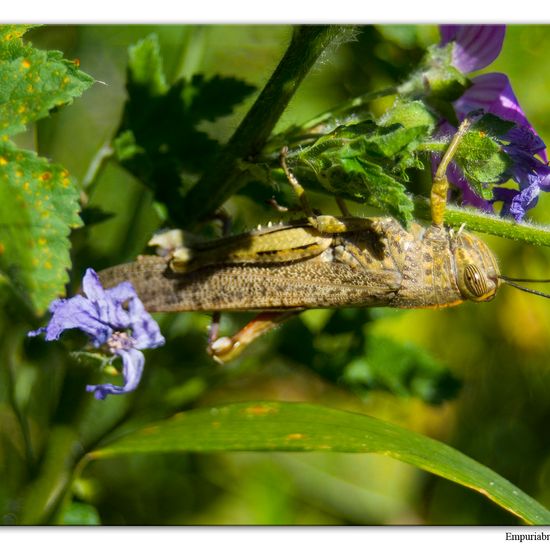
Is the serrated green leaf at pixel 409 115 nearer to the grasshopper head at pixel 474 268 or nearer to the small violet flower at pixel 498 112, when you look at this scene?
the small violet flower at pixel 498 112

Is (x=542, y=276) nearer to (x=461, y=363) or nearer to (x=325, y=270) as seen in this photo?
(x=461, y=363)

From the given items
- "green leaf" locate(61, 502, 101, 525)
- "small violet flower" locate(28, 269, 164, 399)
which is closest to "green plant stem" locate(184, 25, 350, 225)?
"small violet flower" locate(28, 269, 164, 399)

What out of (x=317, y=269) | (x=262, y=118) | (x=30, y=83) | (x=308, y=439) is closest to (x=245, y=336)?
(x=317, y=269)

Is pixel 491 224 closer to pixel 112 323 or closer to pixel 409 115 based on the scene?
pixel 409 115

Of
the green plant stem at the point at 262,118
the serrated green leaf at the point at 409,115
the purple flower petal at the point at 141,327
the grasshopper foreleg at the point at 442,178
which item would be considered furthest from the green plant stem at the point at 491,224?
the purple flower petal at the point at 141,327

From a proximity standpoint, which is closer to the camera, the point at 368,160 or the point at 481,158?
the point at 368,160

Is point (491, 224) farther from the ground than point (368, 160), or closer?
closer
